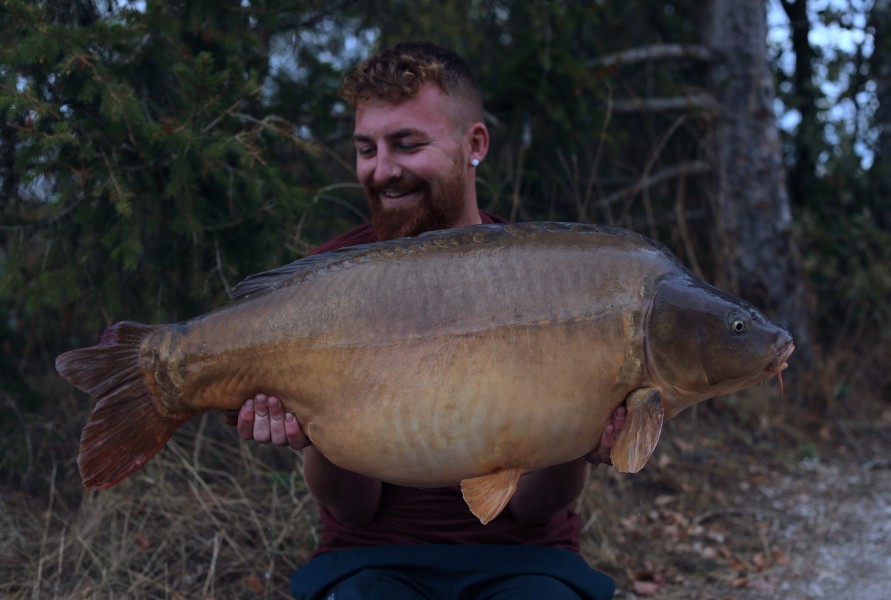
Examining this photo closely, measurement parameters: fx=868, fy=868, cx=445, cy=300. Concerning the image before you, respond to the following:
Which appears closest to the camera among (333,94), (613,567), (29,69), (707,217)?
(29,69)

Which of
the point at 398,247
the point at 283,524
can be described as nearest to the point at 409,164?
the point at 398,247

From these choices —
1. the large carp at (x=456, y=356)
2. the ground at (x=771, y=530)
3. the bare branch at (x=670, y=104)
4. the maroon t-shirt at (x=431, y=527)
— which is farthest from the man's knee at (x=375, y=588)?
the bare branch at (x=670, y=104)

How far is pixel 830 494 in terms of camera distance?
4062 mm

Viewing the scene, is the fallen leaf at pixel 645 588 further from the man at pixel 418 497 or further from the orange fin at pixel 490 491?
the orange fin at pixel 490 491

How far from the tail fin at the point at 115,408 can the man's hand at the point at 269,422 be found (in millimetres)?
167

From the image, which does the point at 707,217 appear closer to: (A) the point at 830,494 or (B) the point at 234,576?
(A) the point at 830,494

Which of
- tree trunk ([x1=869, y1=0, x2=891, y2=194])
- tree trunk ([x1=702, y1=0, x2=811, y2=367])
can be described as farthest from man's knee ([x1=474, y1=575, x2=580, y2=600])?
tree trunk ([x1=869, y1=0, x2=891, y2=194])

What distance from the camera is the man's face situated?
2.28 meters

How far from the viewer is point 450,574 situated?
1991mm

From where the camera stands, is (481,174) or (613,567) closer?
(613,567)

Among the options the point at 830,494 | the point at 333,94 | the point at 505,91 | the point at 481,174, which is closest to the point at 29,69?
the point at 333,94

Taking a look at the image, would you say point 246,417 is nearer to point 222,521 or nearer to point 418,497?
point 418,497

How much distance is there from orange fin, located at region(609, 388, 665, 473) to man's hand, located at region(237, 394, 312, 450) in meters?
0.64

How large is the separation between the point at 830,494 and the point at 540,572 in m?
2.64
